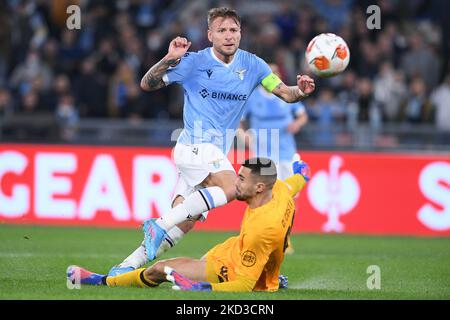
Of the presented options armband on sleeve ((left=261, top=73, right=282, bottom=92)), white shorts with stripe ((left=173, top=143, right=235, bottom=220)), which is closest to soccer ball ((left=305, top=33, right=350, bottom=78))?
armband on sleeve ((left=261, top=73, right=282, bottom=92))

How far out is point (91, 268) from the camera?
34.7 feet

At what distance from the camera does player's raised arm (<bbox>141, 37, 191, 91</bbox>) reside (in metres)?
8.86

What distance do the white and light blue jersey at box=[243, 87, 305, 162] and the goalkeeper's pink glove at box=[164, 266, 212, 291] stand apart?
6244 millimetres

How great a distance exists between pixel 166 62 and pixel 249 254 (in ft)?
6.63

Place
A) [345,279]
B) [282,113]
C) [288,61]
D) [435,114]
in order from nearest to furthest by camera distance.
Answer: [345,279] → [282,113] → [435,114] → [288,61]

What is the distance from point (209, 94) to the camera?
30.6 feet

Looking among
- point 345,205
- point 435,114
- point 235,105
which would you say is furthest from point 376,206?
point 235,105

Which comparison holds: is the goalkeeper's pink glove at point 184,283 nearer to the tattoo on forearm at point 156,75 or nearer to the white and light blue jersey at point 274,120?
the tattoo on forearm at point 156,75

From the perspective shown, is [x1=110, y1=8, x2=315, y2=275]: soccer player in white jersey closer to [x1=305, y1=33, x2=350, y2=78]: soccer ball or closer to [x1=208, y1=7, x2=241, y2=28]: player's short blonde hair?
[x1=208, y1=7, x2=241, y2=28]: player's short blonde hair

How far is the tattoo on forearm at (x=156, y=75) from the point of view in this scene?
909 cm

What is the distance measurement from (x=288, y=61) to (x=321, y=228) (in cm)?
405

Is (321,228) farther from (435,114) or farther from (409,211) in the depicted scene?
→ (435,114)

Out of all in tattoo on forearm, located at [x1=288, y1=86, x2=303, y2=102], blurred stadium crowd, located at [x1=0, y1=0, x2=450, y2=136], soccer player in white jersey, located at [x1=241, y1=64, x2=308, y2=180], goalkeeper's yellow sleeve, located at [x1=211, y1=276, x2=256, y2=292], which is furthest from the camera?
blurred stadium crowd, located at [x1=0, y1=0, x2=450, y2=136]

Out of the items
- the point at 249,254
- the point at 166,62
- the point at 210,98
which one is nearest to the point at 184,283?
the point at 249,254
